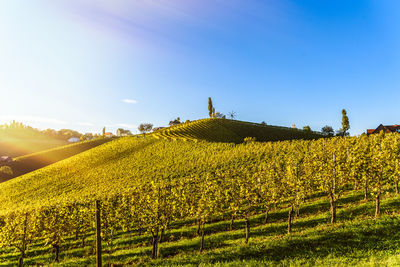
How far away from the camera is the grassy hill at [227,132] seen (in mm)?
89806

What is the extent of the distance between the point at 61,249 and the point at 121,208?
27.8ft

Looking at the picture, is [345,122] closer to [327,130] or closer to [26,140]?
[327,130]

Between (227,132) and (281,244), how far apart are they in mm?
89490

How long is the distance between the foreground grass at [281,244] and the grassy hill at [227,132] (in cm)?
5783

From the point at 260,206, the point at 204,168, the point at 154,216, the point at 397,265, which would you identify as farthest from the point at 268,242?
the point at 204,168

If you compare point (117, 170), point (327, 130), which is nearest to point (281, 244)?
point (117, 170)

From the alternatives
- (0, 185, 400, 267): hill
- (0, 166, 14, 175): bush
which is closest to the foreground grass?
(0, 185, 400, 267): hill

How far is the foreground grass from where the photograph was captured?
13.7m

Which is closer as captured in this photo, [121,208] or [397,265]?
[397,265]

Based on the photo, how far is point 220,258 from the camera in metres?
15.6

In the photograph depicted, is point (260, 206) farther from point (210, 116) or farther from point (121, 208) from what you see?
point (210, 116)

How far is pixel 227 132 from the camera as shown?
4124 inches

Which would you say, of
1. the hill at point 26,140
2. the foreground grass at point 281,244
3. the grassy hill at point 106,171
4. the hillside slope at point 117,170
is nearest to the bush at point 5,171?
the grassy hill at point 106,171

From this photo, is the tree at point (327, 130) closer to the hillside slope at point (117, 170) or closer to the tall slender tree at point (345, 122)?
the tall slender tree at point (345, 122)
